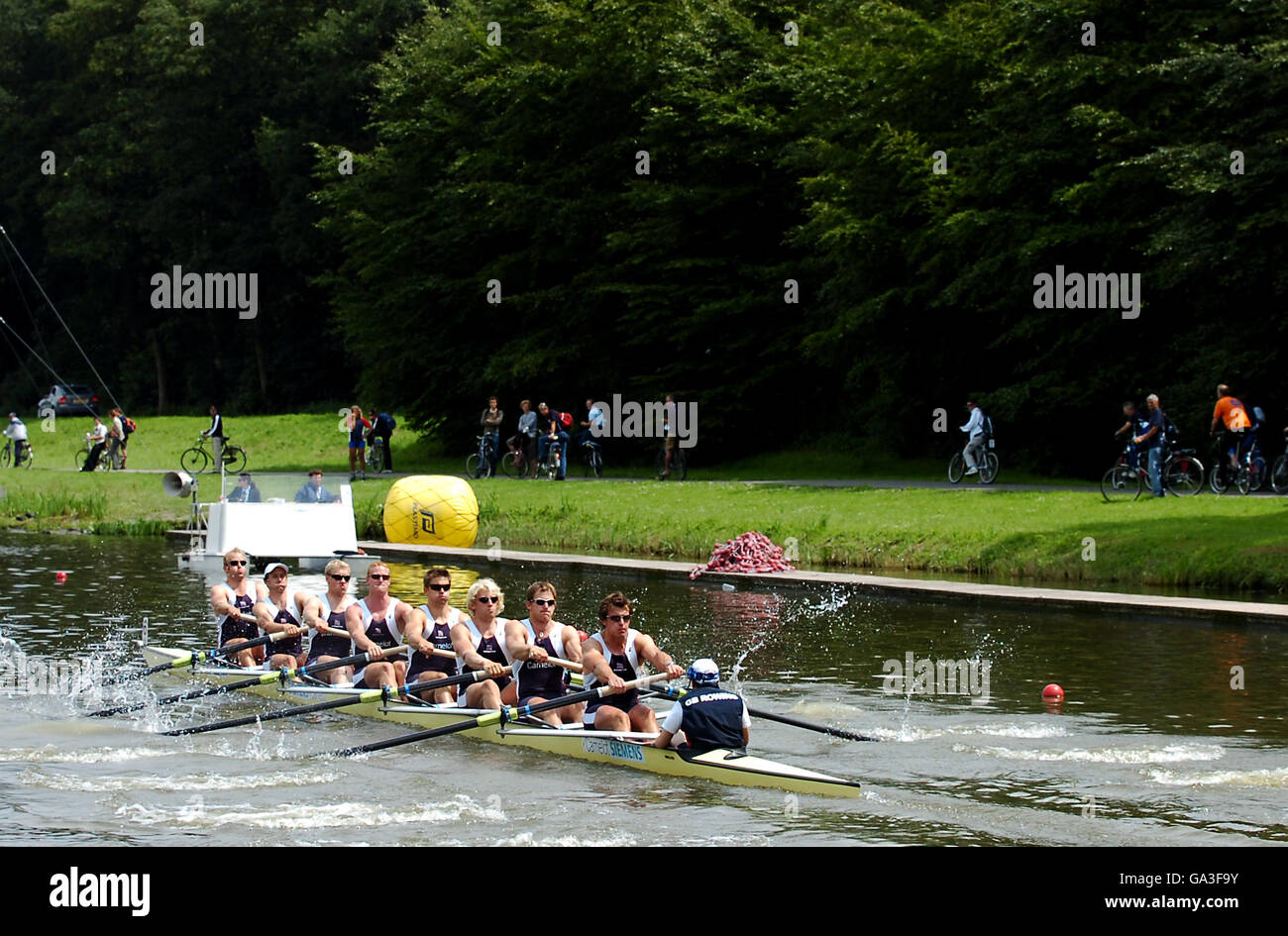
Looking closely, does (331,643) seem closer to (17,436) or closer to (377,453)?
(377,453)

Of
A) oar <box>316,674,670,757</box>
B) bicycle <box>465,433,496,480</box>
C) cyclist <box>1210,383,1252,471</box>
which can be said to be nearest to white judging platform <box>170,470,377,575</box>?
oar <box>316,674,670,757</box>

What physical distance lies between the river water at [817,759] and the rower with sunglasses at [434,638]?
25.2 inches

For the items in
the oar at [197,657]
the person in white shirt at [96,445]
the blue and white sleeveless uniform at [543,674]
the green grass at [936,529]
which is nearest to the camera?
the blue and white sleeveless uniform at [543,674]

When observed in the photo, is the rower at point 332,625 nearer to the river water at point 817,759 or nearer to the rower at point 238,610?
the river water at point 817,759

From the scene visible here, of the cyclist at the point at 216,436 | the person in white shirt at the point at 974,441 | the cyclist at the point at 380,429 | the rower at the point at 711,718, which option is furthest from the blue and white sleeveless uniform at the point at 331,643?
the cyclist at the point at 216,436

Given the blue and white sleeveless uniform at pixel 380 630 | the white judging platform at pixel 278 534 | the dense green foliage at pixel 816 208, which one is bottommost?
the blue and white sleeveless uniform at pixel 380 630

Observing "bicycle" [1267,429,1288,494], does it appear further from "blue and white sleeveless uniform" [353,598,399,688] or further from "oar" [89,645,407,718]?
"oar" [89,645,407,718]

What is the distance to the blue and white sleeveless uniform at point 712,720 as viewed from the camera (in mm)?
13742

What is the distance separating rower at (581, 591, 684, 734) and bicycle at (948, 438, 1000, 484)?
2293 cm

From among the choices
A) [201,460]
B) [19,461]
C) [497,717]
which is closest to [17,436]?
[19,461]

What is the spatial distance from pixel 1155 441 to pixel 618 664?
1817cm

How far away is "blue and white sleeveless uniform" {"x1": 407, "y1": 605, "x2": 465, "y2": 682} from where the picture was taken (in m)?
16.9

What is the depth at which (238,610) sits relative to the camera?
19.2 m
